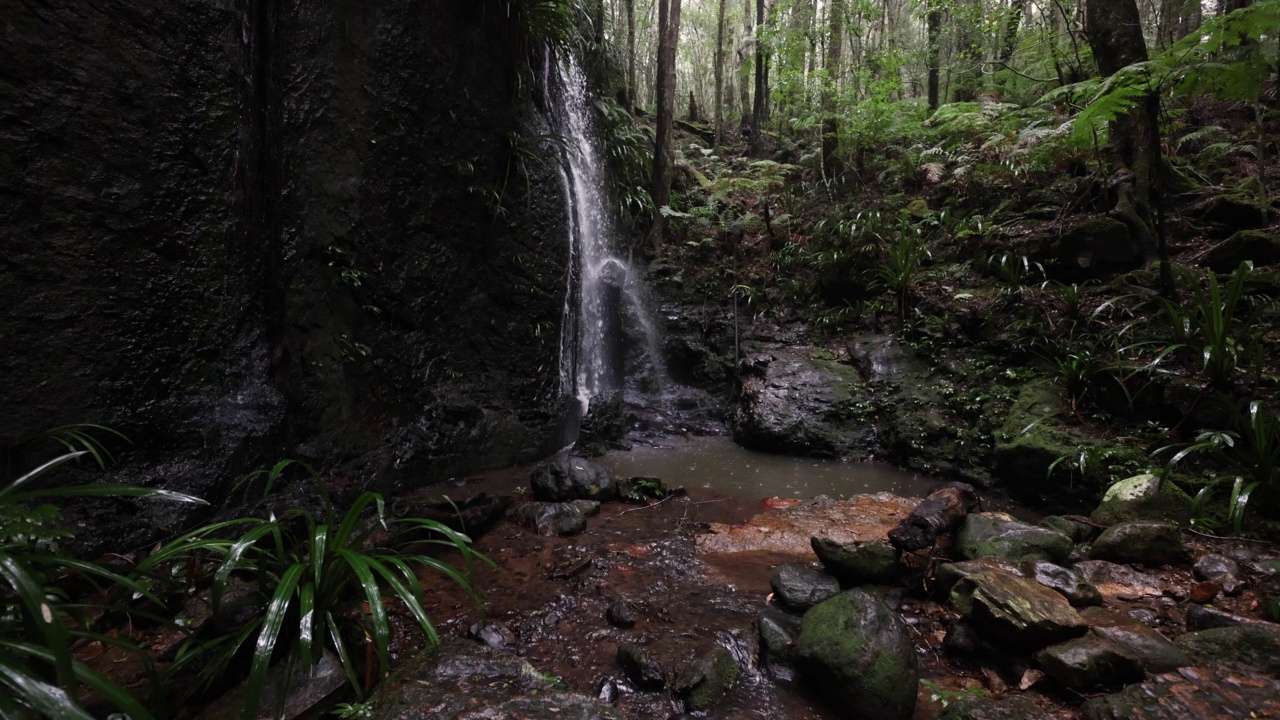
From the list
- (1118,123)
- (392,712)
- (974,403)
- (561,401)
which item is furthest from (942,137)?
(392,712)

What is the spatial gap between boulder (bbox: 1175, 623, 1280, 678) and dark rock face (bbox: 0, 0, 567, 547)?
5.18 meters

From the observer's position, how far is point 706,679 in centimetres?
215

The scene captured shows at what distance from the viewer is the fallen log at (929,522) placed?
2.96 m

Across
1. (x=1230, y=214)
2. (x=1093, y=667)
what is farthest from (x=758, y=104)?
(x=1093, y=667)

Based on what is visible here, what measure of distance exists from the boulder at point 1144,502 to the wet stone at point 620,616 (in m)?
3.17

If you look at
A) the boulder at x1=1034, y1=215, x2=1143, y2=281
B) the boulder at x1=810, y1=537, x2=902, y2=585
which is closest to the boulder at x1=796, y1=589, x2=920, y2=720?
the boulder at x1=810, y1=537, x2=902, y2=585

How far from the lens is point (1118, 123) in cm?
592

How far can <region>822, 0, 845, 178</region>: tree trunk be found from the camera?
10414mm

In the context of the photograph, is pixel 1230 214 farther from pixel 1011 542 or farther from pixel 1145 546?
pixel 1011 542

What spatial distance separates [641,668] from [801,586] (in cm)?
104

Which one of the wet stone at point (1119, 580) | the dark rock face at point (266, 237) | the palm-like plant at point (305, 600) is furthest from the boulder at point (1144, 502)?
the dark rock face at point (266, 237)

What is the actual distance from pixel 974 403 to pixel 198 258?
698 cm

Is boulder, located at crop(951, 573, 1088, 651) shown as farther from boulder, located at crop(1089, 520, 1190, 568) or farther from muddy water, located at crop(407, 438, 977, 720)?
boulder, located at crop(1089, 520, 1190, 568)

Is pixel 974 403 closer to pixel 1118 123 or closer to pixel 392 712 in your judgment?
pixel 1118 123
